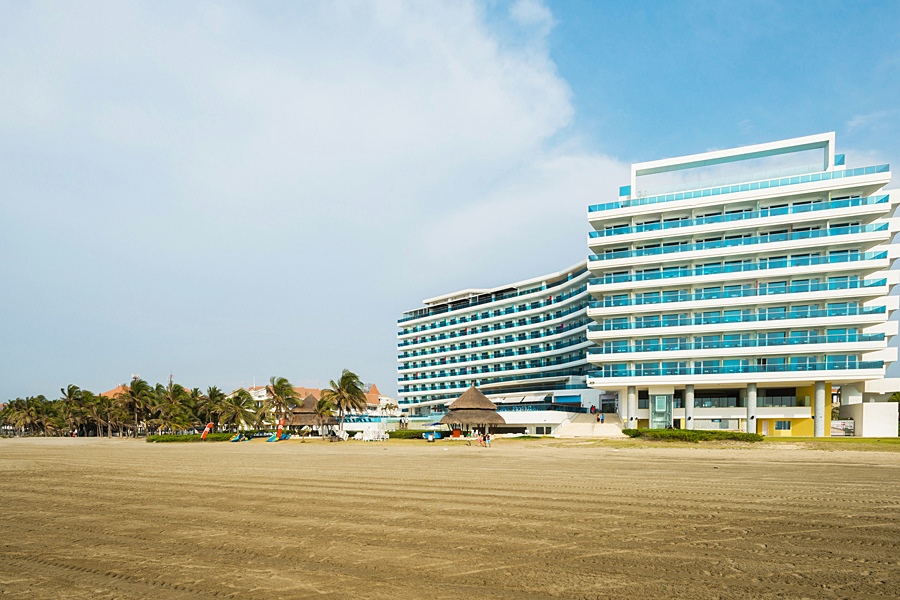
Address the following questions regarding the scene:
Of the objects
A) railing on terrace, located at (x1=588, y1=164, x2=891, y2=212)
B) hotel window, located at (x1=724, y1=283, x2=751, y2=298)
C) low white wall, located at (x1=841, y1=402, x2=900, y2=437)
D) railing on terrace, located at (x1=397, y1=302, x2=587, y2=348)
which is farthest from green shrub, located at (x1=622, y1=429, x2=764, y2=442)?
railing on terrace, located at (x1=397, y1=302, x2=587, y2=348)

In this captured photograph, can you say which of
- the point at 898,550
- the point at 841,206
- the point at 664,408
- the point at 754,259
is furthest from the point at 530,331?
the point at 898,550

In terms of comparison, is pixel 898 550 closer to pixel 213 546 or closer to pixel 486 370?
pixel 213 546

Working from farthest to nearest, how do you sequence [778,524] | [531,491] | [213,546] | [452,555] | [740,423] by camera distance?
[740,423] → [531,491] → [778,524] → [213,546] → [452,555]

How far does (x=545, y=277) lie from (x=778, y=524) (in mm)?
75707

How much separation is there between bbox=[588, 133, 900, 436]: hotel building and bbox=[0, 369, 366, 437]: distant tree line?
30.6 meters

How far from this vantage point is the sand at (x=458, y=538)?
6998 millimetres

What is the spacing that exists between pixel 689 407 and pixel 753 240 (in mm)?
15549

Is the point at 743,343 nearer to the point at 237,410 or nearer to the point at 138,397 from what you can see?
the point at 237,410

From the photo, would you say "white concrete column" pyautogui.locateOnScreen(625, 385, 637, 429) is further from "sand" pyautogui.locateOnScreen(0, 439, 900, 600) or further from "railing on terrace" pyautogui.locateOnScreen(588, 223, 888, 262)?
"sand" pyautogui.locateOnScreen(0, 439, 900, 600)

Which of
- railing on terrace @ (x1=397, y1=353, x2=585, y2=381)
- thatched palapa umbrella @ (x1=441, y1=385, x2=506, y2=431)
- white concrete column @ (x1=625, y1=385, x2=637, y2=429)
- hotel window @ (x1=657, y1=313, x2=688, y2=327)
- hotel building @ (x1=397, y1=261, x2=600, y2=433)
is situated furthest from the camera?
railing on terrace @ (x1=397, y1=353, x2=585, y2=381)

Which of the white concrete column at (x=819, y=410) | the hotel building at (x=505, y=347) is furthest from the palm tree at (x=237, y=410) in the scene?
the white concrete column at (x=819, y=410)

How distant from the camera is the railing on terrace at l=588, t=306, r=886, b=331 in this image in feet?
160

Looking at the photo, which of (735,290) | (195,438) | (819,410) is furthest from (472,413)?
(195,438)

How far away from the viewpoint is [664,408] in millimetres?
54938
